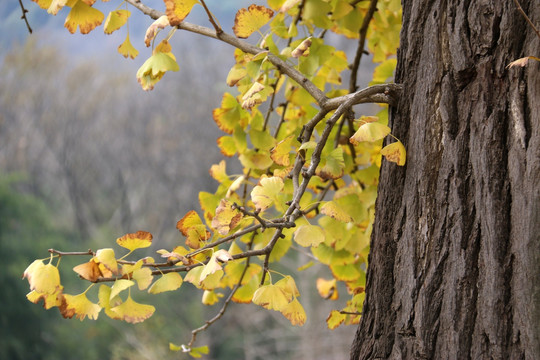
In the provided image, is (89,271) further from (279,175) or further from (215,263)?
(279,175)

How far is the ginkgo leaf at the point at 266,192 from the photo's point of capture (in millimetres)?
696

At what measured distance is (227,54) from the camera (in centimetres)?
721

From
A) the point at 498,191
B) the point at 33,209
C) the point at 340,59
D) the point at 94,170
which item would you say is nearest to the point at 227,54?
the point at 94,170

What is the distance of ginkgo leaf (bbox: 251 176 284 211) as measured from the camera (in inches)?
27.4

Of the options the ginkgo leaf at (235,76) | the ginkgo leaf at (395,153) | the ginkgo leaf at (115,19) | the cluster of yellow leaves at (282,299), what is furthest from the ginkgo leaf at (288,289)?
the ginkgo leaf at (115,19)

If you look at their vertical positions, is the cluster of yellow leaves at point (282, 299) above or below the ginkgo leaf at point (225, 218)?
below

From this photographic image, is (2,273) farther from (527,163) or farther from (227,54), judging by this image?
(527,163)

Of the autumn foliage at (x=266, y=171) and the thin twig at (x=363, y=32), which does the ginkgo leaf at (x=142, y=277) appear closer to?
the autumn foliage at (x=266, y=171)

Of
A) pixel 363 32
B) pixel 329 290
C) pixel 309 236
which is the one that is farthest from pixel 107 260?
pixel 363 32

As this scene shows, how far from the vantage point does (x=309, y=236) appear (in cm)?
72

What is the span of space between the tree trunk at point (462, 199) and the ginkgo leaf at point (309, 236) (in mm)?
101

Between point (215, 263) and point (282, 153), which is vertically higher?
point (282, 153)

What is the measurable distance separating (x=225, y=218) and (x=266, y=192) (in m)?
0.06

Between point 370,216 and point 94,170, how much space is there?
7152 millimetres
